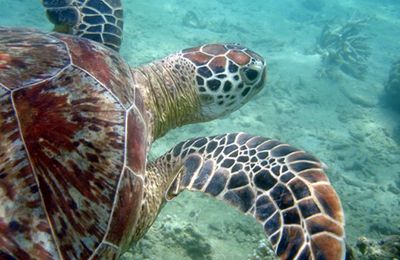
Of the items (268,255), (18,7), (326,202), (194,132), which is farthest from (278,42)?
(326,202)

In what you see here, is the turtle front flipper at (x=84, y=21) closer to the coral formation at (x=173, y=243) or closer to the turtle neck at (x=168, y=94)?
the turtle neck at (x=168, y=94)

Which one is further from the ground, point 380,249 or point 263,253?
point 380,249

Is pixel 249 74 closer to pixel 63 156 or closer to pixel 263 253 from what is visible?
pixel 263 253

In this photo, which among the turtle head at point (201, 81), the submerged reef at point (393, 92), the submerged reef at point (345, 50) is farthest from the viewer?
the submerged reef at point (345, 50)

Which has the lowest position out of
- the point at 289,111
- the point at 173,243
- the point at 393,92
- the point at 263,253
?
the point at 289,111

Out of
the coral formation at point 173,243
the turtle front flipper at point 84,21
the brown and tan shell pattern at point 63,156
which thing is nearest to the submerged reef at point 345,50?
the turtle front flipper at point 84,21

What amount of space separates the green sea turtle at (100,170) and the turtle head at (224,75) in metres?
0.72

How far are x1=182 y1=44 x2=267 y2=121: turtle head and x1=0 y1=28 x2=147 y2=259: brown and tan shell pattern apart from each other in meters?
1.33

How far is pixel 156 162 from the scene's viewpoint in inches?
108

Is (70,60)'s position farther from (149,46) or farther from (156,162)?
(149,46)

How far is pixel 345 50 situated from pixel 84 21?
9.54 meters

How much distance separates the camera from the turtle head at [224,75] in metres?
3.27

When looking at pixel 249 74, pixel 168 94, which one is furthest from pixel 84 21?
pixel 249 74

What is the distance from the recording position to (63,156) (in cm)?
160
